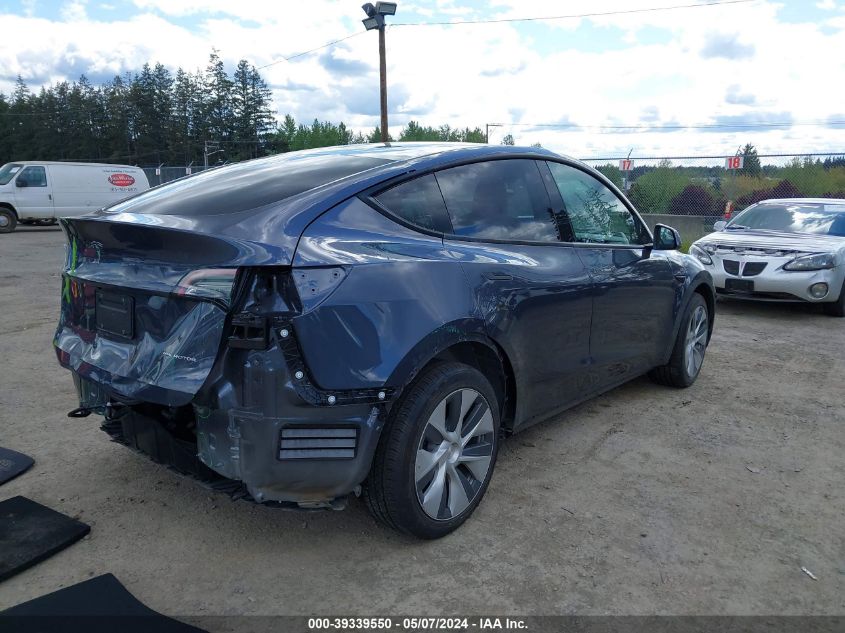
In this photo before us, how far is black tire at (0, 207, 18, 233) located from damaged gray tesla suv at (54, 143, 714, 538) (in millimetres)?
19668

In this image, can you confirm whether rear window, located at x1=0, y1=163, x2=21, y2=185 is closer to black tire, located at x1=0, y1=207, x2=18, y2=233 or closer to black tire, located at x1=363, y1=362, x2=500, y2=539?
black tire, located at x1=0, y1=207, x2=18, y2=233

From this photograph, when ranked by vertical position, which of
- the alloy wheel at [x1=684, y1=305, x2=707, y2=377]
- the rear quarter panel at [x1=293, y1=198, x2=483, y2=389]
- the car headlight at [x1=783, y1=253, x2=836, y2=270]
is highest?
the rear quarter panel at [x1=293, y1=198, x2=483, y2=389]

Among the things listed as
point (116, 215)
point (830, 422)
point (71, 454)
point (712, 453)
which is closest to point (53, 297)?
point (71, 454)

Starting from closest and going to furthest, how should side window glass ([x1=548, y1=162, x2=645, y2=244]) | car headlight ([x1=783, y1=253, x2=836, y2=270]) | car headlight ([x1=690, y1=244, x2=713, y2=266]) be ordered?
side window glass ([x1=548, y1=162, x2=645, y2=244]) < car headlight ([x1=783, y1=253, x2=836, y2=270]) < car headlight ([x1=690, y1=244, x2=713, y2=266])

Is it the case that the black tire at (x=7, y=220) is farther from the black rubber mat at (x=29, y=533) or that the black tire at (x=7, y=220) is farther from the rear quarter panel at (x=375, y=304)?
the rear quarter panel at (x=375, y=304)

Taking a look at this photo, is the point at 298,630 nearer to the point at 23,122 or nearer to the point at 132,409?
the point at 132,409

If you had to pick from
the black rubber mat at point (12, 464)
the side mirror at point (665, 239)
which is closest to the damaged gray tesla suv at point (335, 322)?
the black rubber mat at point (12, 464)

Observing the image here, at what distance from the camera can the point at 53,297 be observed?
28.6 ft

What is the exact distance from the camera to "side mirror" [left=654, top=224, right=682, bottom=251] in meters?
4.54

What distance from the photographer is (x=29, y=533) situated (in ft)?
9.41

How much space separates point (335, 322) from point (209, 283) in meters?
0.48

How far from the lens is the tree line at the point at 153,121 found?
75750 mm

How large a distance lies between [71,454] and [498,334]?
8.22 feet

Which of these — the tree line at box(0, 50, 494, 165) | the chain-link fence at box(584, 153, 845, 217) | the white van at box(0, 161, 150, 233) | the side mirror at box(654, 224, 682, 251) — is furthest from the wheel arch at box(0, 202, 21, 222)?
the tree line at box(0, 50, 494, 165)
